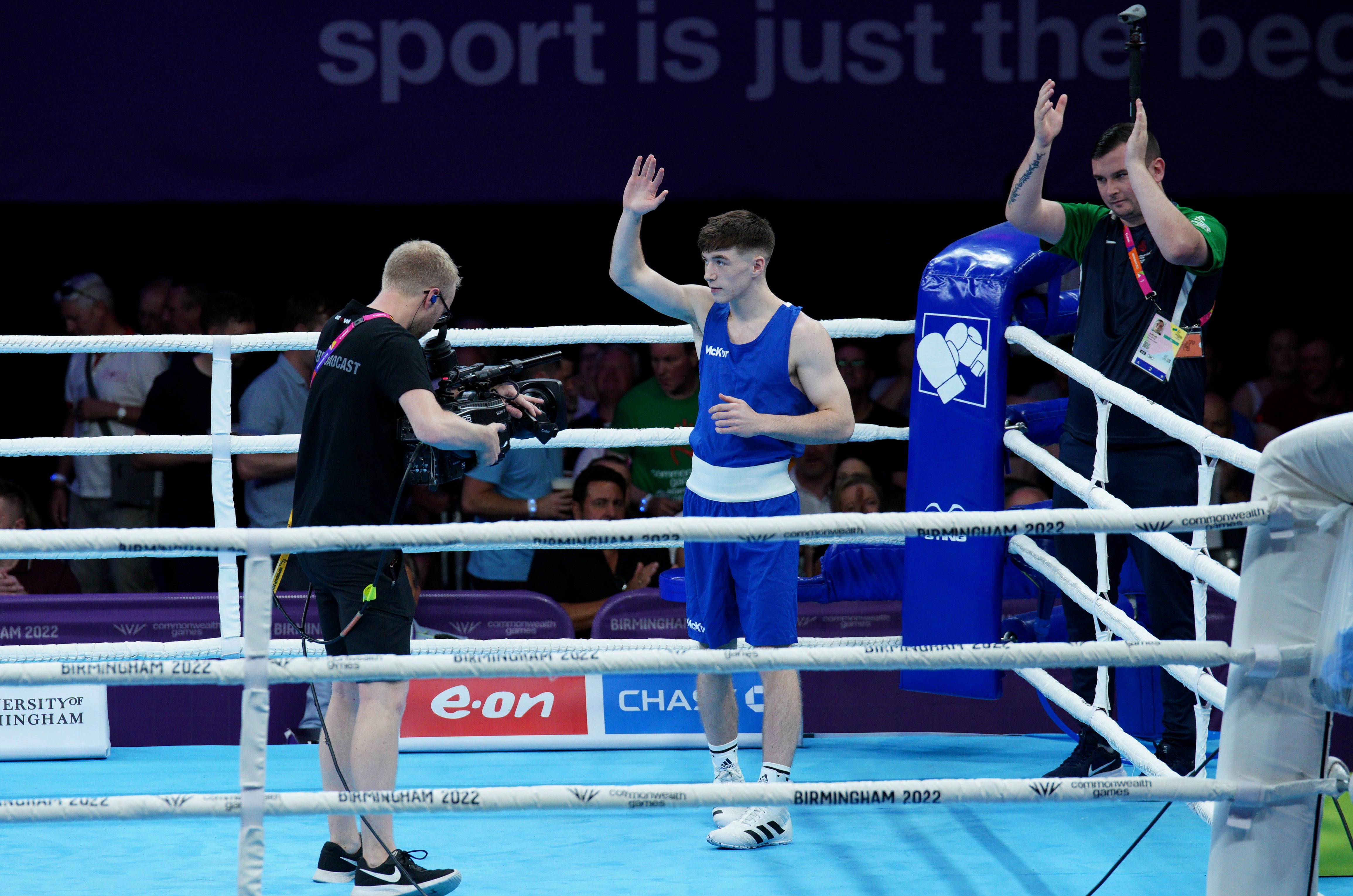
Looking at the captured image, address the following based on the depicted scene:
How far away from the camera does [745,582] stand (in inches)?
125

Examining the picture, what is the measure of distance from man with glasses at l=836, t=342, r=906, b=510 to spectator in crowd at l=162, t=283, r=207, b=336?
2.51 meters

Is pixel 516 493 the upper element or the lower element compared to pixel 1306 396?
lower

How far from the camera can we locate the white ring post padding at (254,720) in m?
Result: 1.89

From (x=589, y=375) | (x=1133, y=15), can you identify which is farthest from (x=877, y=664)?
(x=589, y=375)

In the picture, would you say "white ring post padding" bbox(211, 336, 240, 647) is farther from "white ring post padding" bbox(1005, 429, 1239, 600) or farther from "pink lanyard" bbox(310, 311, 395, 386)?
"white ring post padding" bbox(1005, 429, 1239, 600)

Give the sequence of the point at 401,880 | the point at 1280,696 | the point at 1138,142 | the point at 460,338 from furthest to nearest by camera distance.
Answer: the point at 460,338, the point at 1138,142, the point at 401,880, the point at 1280,696

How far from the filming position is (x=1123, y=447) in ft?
10.7

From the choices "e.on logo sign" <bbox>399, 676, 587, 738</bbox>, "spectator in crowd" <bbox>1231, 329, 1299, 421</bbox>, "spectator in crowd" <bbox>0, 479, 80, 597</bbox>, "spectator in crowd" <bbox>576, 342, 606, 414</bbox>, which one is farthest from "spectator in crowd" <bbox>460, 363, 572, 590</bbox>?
"spectator in crowd" <bbox>1231, 329, 1299, 421</bbox>

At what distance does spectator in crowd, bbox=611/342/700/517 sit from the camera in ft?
16.5

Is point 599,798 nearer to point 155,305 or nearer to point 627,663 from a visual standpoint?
point 627,663

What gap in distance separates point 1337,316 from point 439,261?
4.52 metres

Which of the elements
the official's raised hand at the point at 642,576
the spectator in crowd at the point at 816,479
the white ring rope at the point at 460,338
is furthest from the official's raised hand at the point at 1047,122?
the official's raised hand at the point at 642,576

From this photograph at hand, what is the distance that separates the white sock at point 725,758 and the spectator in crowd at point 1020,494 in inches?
60.6

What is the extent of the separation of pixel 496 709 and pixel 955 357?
157 centimetres
